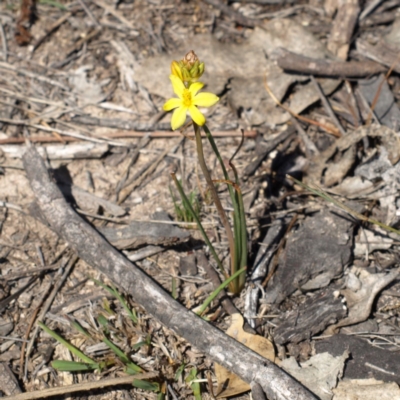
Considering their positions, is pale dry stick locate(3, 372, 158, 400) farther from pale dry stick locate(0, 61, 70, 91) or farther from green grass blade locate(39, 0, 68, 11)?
green grass blade locate(39, 0, 68, 11)

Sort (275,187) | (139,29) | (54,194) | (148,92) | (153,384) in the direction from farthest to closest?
(139,29), (148,92), (275,187), (54,194), (153,384)

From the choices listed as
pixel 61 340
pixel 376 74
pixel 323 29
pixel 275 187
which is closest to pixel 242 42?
pixel 323 29

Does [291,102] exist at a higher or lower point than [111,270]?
higher

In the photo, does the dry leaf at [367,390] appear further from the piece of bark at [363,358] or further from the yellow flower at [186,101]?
the yellow flower at [186,101]

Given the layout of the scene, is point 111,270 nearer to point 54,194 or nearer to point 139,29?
point 54,194

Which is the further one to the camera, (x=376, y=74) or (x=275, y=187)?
(x=376, y=74)

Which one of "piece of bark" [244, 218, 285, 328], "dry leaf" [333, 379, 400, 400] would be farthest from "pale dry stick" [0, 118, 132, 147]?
"dry leaf" [333, 379, 400, 400]
